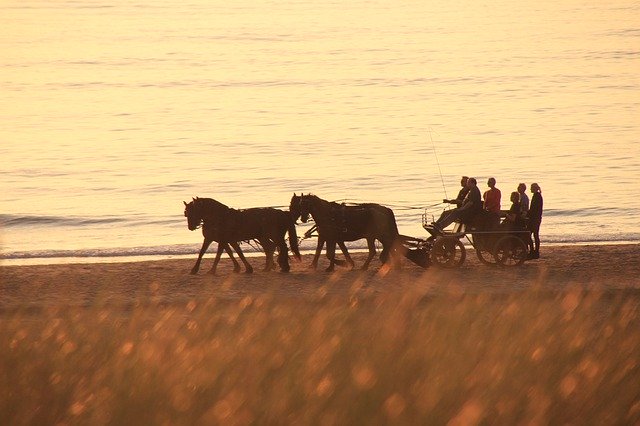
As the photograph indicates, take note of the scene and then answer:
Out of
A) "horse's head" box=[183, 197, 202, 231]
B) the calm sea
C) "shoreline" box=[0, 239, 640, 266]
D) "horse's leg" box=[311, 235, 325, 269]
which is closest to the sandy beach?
the calm sea

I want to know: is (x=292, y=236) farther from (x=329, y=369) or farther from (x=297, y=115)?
(x=297, y=115)

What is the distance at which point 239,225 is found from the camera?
21812 millimetres

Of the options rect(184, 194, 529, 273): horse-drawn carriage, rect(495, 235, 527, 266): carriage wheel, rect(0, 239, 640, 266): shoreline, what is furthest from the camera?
rect(0, 239, 640, 266): shoreline

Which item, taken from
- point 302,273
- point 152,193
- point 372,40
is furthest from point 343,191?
point 372,40

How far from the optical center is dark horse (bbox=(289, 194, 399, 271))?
2186cm

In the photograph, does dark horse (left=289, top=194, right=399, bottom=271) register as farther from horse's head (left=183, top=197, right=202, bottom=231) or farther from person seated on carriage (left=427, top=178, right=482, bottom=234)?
horse's head (left=183, top=197, right=202, bottom=231)

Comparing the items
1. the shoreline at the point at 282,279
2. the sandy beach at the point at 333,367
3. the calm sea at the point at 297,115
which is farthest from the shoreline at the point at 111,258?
the sandy beach at the point at 333,367

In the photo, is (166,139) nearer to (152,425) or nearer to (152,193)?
(152,193)

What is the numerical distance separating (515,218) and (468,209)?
0.77m

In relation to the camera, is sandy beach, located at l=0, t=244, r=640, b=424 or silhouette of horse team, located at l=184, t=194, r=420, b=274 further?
silhouette of horse team, located at l=184, t=194, r=420, b=274

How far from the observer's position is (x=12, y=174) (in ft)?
170

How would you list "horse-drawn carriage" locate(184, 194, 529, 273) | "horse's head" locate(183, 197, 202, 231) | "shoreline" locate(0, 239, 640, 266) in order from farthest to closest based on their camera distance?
"shoreline" locate(0, 239, 640, 266)
"horse-drawn carriage" locate(184, 194, 529, 273)
"horse's head" locate(183, 197, 202, 231)

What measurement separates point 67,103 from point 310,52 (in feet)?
98.0

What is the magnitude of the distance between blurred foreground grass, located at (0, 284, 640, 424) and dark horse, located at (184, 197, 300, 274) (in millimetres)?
9946
